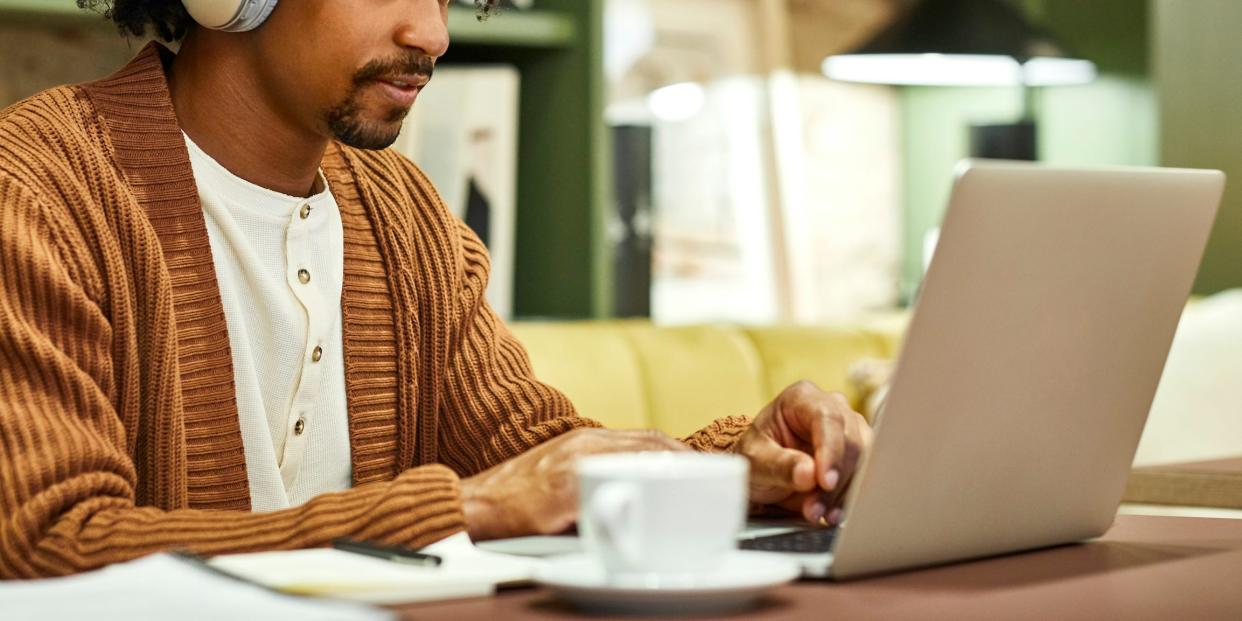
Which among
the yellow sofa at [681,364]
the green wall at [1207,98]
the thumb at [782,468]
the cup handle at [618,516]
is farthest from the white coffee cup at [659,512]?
the green wall at [1207,98]

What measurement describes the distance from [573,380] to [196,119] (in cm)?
90

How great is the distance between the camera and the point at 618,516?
2.20 ft

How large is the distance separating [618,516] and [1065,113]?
2.86 m

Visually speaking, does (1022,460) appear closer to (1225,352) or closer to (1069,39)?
(1225,352)

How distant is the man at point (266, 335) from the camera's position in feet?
3.05

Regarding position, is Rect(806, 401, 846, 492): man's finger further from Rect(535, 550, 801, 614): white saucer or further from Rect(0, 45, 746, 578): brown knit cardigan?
Rect(535, 550, 801, 614): white saucer

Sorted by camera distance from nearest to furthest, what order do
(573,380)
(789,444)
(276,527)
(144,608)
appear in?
1. (144,608)
2. (276,527)
3. (789,444)
4. (573,380)

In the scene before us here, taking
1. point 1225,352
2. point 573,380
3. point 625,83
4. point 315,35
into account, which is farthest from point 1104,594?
point 625,83

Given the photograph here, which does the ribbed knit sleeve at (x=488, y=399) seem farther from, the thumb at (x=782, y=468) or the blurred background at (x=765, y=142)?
the blurred background at (x=765, y=142)

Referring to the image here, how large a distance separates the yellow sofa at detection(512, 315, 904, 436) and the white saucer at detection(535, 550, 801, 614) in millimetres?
1482

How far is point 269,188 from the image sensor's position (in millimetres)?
1472

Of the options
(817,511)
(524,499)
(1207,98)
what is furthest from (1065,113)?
(524,499)

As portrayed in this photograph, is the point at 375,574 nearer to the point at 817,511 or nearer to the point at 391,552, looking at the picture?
the point at 391,552

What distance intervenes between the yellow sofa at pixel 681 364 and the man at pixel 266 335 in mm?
633
